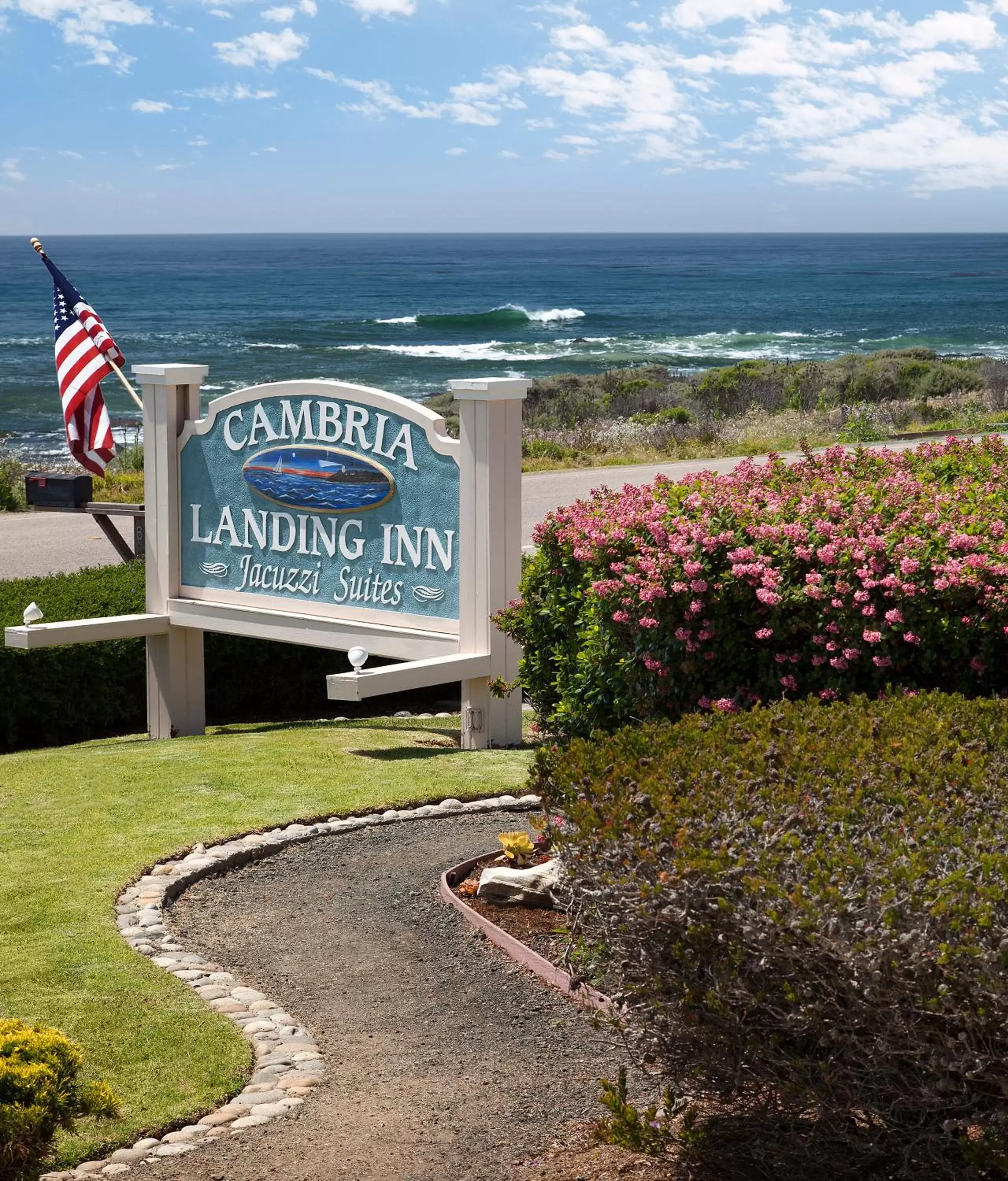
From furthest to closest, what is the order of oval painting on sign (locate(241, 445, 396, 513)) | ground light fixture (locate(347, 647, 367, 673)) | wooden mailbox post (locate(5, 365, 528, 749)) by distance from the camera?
oval painting on sign (locate(241, 445, 396, 513)) → wooden mailbox post (locate(5, 365, 528, 749)) → ground light fixture (locate(347, 647, 367, 673))

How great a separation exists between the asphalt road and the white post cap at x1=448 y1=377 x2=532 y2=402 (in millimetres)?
4797

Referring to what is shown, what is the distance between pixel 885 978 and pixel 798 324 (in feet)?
276

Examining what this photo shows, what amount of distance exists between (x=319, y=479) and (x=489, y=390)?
60.1 inches

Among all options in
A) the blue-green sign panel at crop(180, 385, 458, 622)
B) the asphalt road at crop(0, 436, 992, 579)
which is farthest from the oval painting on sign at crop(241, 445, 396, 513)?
the asphalt road at crop(0, 436, 992, 579)

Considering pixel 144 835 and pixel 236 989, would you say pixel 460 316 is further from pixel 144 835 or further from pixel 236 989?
Result: pixel 236 989

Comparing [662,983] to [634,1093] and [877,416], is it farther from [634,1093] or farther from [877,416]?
[877,416]

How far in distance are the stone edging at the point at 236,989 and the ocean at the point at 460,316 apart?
3151 centimetres

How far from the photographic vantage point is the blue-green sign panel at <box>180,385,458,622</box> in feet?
29.9

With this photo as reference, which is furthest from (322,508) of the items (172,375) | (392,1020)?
(392,1020)

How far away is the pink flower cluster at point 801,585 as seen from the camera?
5453 mm

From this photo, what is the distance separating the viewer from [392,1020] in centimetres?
483

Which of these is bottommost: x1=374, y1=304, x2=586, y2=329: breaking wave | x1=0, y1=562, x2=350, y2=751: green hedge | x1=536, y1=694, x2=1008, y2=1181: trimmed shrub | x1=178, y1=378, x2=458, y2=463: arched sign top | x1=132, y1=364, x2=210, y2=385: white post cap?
x1=0, y1=562, x2=350, y2=751: green hedge

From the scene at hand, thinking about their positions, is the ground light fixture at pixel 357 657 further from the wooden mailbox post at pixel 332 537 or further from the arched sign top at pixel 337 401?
the arched sign top at pixel 337 401

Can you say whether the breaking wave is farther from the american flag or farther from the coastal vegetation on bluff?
the american flag
